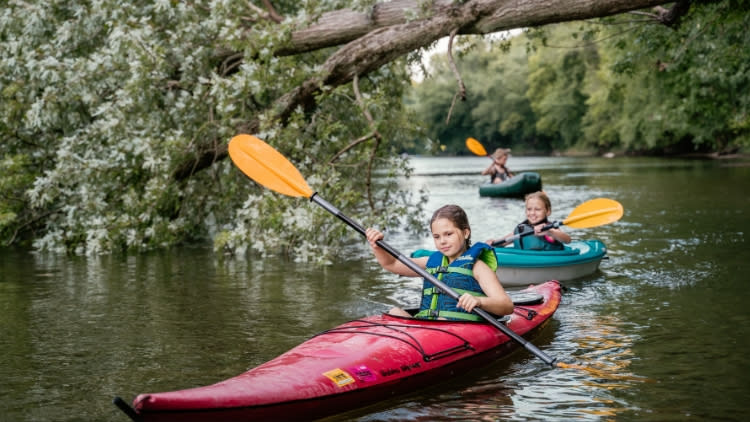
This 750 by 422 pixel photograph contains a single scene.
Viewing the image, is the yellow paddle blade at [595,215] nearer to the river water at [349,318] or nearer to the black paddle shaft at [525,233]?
the black paddle shaft at [525,233]

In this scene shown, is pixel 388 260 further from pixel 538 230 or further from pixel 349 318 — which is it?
pixel 538 230

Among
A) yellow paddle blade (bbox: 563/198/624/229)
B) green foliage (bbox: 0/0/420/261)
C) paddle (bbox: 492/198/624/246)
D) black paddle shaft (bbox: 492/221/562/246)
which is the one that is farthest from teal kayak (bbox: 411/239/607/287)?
green foliage (bbox: 0/0/420/261)

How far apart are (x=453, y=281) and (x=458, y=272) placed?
0.07 meters

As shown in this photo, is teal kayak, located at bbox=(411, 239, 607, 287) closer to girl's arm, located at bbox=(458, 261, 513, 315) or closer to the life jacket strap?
the life jacket strap

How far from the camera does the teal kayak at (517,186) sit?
18.6 m

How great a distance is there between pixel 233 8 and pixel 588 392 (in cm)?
711

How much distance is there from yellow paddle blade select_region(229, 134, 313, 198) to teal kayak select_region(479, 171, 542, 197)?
42.5 feet

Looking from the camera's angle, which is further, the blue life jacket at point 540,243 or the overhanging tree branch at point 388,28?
the overhanging tree branch at point 388,28

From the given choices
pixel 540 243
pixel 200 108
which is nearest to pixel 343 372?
pixel 540 243

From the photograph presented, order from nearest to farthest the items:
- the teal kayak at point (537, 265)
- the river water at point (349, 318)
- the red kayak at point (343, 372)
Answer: the red kayak at point (343, 372) < the river water at point (349, 318) < the teal kayak at point (537, 265)

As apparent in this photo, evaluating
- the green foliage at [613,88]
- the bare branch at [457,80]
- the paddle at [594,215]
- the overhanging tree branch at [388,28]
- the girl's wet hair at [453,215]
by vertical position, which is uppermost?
the green foliage at [613,88]

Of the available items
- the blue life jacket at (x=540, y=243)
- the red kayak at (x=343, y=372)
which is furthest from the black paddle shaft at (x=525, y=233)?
the red kayak at (x=343, y=372)

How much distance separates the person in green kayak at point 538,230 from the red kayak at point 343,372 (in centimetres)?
274

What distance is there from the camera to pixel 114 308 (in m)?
7.41
